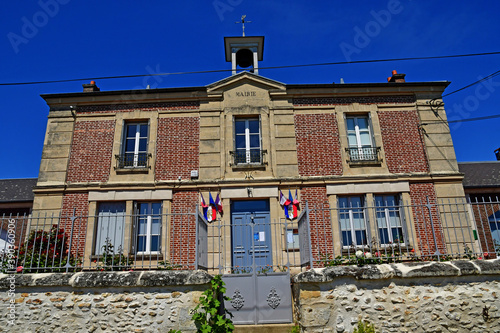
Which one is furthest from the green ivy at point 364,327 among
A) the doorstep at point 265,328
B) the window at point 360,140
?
the window at point 360,140

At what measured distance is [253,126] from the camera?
12234mm

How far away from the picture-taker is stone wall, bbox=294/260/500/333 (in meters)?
5.62

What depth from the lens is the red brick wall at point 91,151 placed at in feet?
37.9

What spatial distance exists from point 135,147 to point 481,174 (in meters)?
14.6

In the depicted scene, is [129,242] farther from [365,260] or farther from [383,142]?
[383,142]

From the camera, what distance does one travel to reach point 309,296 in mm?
5797

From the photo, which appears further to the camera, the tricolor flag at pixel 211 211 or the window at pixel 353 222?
the tricolor flag at pixel 211 211

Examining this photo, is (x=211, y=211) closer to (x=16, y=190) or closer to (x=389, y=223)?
(x=389, y=223)

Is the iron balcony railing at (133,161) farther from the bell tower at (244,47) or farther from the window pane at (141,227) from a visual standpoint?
the bell tower at (244,47)

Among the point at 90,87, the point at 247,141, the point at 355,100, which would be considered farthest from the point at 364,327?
the point at 90,87

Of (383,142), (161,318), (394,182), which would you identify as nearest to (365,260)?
(161,318)

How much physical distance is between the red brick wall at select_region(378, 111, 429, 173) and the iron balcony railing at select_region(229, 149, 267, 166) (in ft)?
13.1

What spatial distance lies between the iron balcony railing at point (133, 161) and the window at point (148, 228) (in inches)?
49.9

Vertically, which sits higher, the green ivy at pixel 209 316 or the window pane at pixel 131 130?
the window pane at pixel 131 130
